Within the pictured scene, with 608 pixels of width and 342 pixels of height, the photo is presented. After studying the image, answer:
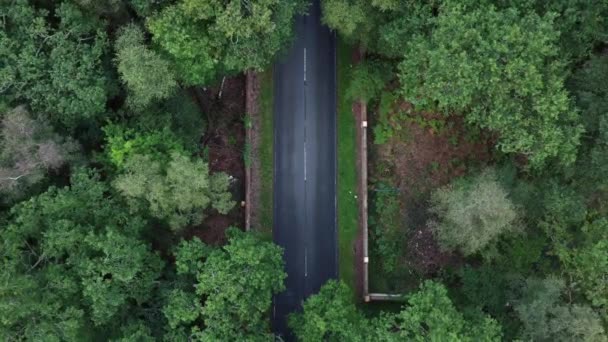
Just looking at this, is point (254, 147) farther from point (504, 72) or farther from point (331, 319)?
point (504, 72)

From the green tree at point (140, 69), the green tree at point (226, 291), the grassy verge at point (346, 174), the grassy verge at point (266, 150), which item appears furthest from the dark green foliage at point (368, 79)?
the green tree at point (226, 291)

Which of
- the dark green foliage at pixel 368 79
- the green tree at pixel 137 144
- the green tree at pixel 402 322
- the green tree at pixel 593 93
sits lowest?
the green tree at pixel 402 322

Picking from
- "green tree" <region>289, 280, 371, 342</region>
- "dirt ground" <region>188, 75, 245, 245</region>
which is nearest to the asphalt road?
"dirt ground" <region>188, 75, 245, 245</region>

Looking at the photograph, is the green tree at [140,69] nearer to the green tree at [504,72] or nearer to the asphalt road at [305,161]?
the asphalt road at [305,161]

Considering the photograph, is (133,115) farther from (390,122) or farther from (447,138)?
(447,138)

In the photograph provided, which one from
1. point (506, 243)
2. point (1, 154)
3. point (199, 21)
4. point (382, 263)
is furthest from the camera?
point (382, 263)

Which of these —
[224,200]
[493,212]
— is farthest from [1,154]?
[493,212]
